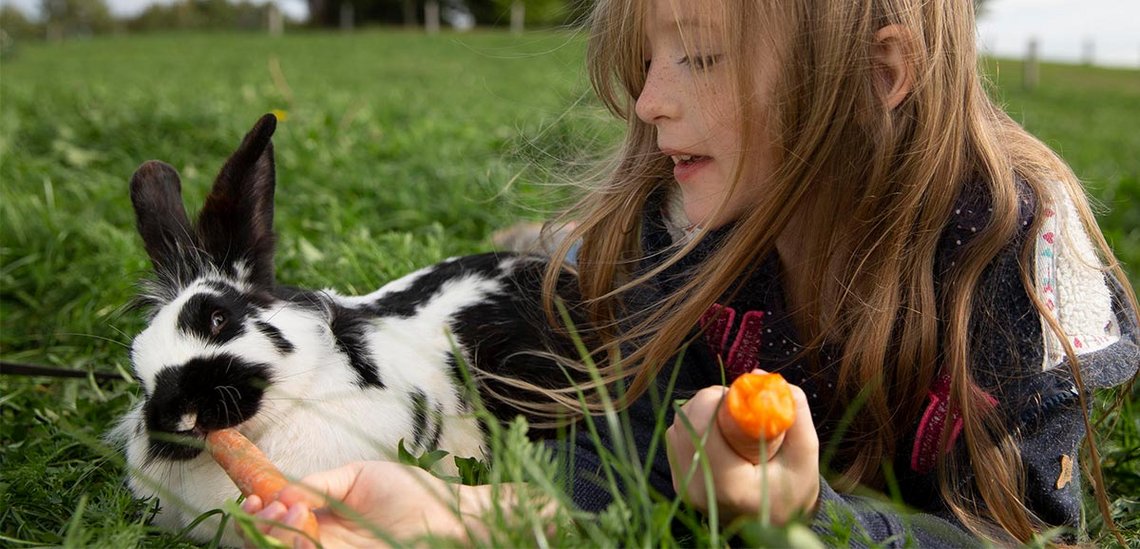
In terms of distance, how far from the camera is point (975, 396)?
2062mm

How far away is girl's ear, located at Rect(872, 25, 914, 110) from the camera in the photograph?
81.8 inches

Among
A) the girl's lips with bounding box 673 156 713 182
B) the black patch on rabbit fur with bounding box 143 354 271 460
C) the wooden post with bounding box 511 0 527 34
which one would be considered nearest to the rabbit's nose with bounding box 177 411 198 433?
the black patch on rabbit fur with bounding box 143 354 271 460

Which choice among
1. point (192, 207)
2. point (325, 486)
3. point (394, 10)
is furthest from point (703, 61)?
point (394, 10)

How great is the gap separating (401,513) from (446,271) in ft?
3.36

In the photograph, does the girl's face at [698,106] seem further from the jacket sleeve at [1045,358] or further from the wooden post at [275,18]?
the wooden post at [275,18]

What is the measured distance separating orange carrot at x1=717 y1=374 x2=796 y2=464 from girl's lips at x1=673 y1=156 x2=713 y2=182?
764 millimetres

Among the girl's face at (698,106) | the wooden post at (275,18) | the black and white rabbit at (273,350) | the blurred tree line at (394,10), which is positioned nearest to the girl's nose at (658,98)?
the girl's face at (698,106)

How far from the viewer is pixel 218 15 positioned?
158ft

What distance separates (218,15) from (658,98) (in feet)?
164

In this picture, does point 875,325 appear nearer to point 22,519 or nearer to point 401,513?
point 401,513

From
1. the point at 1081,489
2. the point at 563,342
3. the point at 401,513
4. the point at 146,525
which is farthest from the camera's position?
the point at 563,342

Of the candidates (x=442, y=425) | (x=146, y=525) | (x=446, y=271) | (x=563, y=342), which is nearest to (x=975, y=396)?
(x=563, y=342)

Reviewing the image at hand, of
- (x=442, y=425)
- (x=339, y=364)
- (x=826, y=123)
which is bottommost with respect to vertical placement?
(x=442, y=425)

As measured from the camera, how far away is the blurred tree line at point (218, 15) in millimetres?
39188
